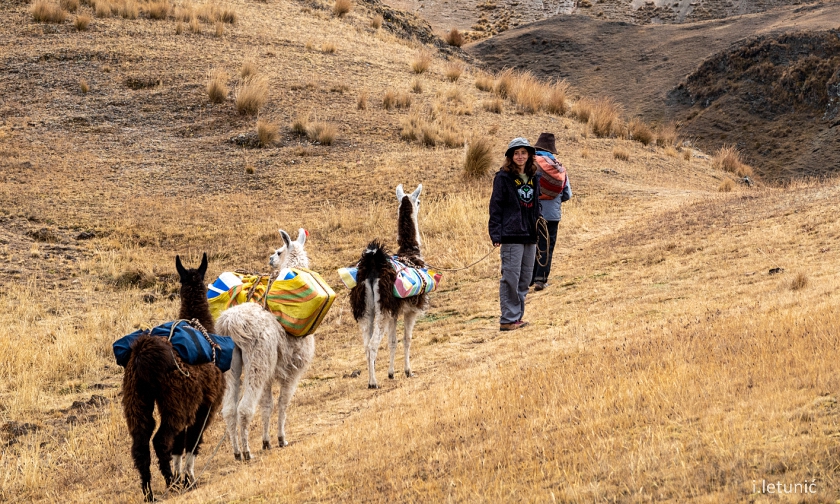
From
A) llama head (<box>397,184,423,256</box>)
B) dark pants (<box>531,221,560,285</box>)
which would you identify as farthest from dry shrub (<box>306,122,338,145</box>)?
llama head (<box>397,184,423,256</box>)

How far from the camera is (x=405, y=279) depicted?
8781 mm

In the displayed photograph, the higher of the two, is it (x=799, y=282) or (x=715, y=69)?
(x=715, y=69)

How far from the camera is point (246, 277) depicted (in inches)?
326

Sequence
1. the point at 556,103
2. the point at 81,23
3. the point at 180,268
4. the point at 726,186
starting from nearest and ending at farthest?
the point at 180,268 < the point at 726,186 < the point at 81,23 < the point at 556,103

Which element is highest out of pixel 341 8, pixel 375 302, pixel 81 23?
pixel 341 8

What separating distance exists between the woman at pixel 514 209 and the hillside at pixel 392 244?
0.79m

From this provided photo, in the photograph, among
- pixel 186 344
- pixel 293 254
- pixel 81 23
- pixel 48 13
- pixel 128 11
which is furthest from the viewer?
pixel 128 11

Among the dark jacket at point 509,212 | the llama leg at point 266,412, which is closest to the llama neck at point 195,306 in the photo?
the llama leg at point 266,412

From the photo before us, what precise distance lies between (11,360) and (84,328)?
164cm

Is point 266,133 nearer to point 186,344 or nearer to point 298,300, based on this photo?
point 298,300

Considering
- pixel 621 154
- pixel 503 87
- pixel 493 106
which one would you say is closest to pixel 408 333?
pixel 621 154

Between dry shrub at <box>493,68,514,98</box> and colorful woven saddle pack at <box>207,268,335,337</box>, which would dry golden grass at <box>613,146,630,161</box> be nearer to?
dry shrub at <box>493,68,514,98</box>

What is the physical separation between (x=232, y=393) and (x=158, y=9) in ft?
77.2

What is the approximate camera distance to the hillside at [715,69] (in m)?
33.4
